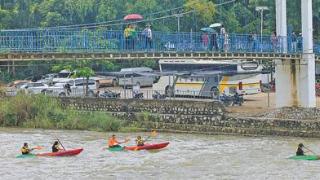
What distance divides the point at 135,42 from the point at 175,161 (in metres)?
11.0

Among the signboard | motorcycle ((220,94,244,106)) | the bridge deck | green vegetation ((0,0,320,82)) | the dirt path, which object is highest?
green vegetation ((0,0,320,82))

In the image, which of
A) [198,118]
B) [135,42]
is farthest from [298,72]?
[135,42]

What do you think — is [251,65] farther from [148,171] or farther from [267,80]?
[148,171]

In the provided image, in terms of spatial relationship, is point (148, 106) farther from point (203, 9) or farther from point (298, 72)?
point (203, 9)

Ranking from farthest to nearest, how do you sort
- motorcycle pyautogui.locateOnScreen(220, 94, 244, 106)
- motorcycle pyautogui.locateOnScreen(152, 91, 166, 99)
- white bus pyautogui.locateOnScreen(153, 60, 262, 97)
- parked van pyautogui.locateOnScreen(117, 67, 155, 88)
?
1. parked van pyautogui.locateOnScreen(117, 67, 155, 88)
2. white bus pyautogui.locateOnScreen(153, 60, 262, 97)
3. motorcycle pyautogui.locateOnScreen(152, 91, 166, 99)
4. motorcycle pyautogui.locateOnScreen(220, 94, 244, 106)

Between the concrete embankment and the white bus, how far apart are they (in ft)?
25.6

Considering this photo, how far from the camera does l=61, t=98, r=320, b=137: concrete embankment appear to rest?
4091 centimetres

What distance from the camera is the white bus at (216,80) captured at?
53594 millimetres

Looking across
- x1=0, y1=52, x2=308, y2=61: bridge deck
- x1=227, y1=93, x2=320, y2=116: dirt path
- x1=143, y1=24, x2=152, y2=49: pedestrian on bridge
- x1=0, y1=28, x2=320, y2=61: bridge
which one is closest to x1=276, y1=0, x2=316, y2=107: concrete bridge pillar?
x1=0, y1=28, x2=320, y2=61: bridge

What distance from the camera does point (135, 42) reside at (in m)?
42.8

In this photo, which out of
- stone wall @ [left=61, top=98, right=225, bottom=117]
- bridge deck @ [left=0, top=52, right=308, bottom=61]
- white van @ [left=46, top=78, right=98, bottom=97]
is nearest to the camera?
bridge deck @ [left=0, top=52, right=308, bottom=61]

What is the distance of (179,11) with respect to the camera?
71062 mm

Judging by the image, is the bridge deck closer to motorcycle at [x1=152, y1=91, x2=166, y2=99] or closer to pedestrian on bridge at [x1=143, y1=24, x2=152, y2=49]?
pedestrian on bridge at [x1=143, y1=24, x2=152, y2=49]

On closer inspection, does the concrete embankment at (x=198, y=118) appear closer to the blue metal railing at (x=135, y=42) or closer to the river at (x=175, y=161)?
the river at (x=175, y=161)
